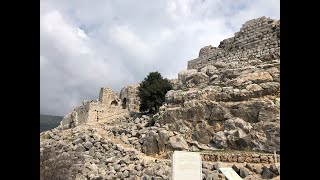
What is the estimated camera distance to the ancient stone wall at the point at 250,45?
27156mm

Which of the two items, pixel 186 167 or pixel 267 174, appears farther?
pixel 267 174

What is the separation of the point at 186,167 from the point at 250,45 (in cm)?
1885

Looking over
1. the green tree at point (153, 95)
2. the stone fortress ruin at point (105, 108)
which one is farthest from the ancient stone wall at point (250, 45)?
the stone fortress ruin at point (105, 108)

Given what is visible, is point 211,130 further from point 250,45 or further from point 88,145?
point 250,45

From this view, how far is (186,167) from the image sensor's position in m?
11.4

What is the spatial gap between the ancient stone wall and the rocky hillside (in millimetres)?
76

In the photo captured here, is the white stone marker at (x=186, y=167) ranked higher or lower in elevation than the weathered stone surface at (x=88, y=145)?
higher

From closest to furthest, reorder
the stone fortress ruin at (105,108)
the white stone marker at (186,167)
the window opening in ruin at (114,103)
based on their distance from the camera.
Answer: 1. the white stone marker at (186,167)
2. the stone fortress ruin at (105,108)
3. the window opening in ruin at (114,103)

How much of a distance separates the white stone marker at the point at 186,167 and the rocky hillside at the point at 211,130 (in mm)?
5141

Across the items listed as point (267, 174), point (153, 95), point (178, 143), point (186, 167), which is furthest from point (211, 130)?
point (153, 95)

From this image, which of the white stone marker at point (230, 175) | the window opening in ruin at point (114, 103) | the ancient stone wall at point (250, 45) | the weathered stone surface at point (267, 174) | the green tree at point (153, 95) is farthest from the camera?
the window opening in ruin at point (114, 103)

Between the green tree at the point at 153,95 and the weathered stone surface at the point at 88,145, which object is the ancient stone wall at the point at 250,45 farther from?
the weathered stone surface at the point at 88,145
